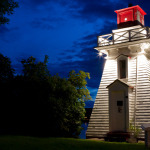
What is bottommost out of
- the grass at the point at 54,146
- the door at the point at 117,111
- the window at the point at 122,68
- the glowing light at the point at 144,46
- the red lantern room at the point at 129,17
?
the grass at the point at 54,146

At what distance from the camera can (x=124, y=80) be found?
19062 millimetres

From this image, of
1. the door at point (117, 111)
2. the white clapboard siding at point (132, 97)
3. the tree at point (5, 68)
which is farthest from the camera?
the tree at point (5, 68)

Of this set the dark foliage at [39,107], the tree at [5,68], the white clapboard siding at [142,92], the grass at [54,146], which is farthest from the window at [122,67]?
the tree at [5,68]

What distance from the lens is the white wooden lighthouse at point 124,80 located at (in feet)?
58.3

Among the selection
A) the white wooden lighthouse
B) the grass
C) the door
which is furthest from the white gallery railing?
the grass

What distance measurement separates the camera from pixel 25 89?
2017 cm

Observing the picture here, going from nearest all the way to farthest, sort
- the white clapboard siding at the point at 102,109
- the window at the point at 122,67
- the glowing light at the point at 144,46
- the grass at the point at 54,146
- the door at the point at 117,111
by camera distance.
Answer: the grass at the point at 54,146
the door at the point at 117,111
the glowing light at the point at 144,46
the white clapboard siding at the point at 102,109
the window at the point at 122,67

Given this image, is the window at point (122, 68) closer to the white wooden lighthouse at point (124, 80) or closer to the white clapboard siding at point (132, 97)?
the white wooden lighthouse at point (124, 80)

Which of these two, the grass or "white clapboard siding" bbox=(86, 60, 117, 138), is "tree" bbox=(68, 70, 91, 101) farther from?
the grass

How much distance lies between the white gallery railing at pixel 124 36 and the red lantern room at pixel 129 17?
2.82 ft

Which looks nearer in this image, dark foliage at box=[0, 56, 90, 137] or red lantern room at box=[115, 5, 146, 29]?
dark foliage at box=[0, 56, 90, 137]

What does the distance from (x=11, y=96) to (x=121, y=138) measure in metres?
9.08

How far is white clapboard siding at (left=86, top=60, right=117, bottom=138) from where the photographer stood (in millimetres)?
18984

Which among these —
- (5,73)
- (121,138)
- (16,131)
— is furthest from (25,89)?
(121,138)
